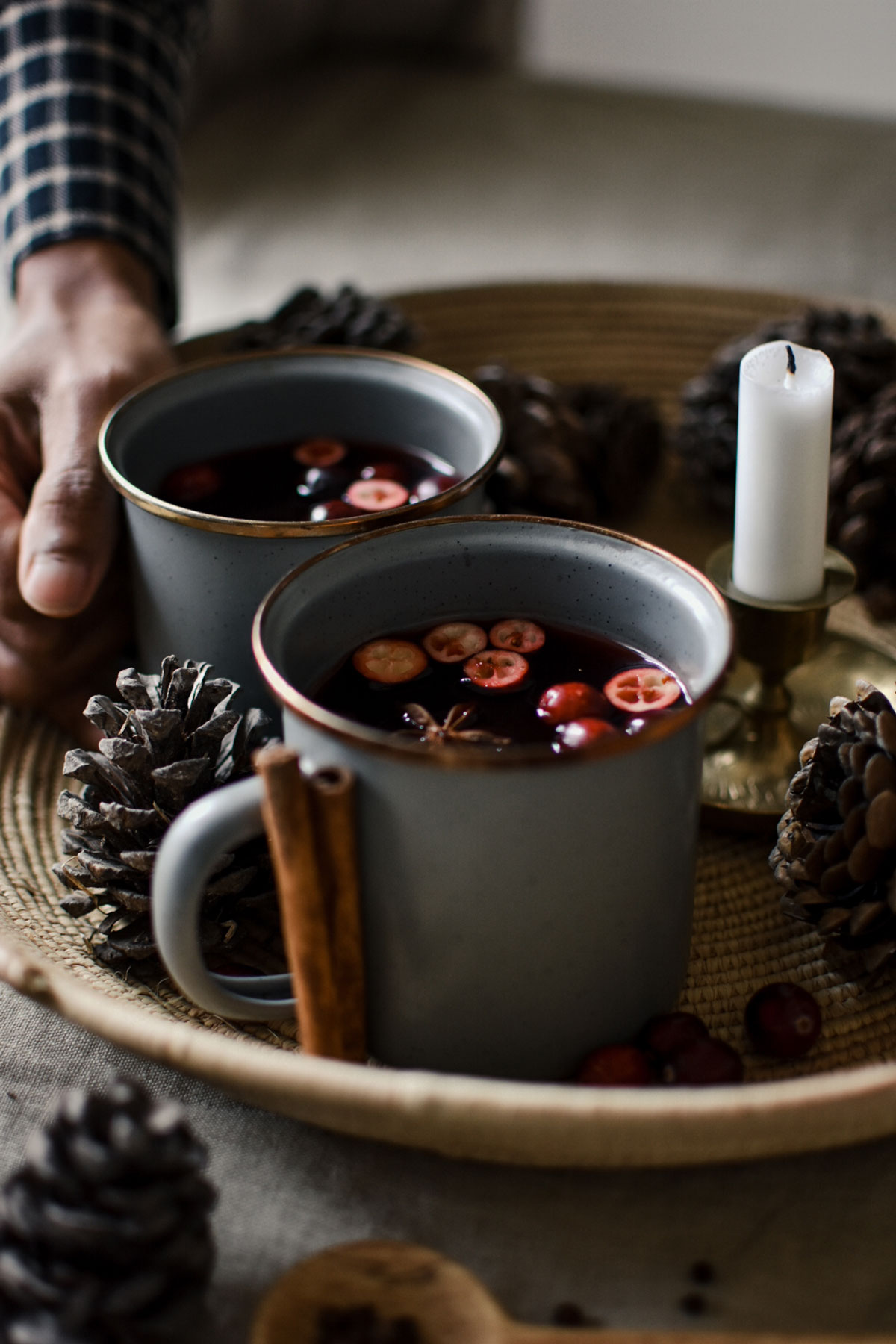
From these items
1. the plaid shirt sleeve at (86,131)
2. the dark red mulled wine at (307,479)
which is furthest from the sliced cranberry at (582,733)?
the plaid shirt sleeve at (86,131)

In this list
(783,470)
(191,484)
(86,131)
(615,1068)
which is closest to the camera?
(615,1068)

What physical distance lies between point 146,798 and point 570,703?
19 cm

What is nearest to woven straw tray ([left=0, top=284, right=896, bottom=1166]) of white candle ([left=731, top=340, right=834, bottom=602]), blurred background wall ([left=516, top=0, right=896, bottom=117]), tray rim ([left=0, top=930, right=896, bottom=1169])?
tray rim ([left=0, top=930, right=896, bottom=1169])

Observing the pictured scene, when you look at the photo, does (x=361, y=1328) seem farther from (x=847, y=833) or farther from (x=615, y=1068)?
(x=847, y=833)

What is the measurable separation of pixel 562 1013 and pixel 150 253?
27.7 inches

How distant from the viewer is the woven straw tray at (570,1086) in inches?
17.9

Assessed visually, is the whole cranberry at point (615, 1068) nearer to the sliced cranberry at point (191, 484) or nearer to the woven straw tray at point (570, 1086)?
the woven straw tray at point (570, 1086)

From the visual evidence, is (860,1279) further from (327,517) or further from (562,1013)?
(327,517)

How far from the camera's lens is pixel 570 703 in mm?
568

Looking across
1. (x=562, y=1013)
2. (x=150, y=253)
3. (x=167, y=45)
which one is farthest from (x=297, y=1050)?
(x=167, y=45)

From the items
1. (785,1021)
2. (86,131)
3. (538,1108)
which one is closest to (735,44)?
(86,131)

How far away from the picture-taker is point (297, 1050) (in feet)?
1.95

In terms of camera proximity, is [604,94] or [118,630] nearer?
[118,630]

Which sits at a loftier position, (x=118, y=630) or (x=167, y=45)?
(x=167, y=45)
